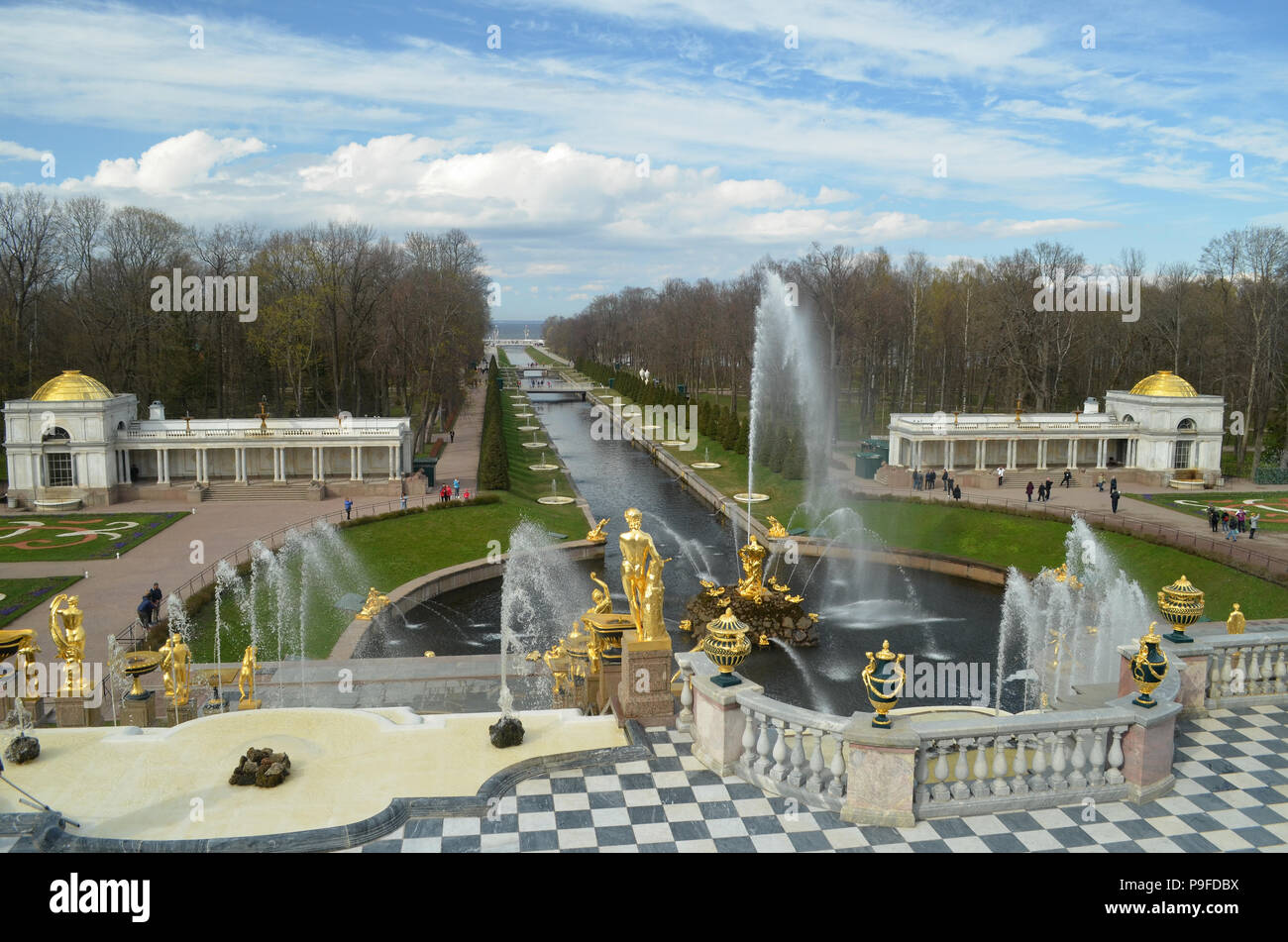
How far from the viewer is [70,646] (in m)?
16.8

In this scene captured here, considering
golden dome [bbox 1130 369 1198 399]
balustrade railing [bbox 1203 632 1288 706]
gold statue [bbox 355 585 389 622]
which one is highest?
golden dome [bbox 1130 369 1198 399]

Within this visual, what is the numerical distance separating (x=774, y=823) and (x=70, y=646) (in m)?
12.0

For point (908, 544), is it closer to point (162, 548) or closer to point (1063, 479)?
point (1063, 479)

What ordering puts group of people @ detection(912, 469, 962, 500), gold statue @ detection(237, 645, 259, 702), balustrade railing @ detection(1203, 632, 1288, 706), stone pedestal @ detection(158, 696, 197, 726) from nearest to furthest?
balustrade railing @ detection(1203, 632, 1288, 706), stone pedestal @ detection(158, 696, 197, 726), gold statue @ detection(237, 645, 259, 702), group of people @ detection(912, 469, 962, 500)

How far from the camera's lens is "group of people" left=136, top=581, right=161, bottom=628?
2827 centimetres

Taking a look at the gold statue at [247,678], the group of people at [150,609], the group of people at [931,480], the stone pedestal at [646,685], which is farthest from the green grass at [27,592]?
the group of people at [931,480]

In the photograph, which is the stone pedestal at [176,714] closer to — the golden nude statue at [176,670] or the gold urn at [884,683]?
the golden nude statue at [176,670]

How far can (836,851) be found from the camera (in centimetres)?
1072

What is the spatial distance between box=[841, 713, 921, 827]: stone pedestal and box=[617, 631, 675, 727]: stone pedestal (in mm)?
3874

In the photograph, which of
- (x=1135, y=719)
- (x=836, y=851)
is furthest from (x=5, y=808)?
(x=1135, y=719)

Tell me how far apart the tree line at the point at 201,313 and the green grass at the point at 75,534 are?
1648 centimetres

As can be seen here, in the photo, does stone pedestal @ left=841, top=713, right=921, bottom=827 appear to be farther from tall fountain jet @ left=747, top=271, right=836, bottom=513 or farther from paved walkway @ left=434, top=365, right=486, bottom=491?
tall fountain jet @ left=747, top=271, right=836, bottom=513

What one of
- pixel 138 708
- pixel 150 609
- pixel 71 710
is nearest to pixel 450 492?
pixel 150 609

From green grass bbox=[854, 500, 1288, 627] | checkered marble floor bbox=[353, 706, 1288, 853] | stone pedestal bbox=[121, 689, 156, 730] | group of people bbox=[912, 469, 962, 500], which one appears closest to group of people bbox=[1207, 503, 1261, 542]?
green grass bbox=[854, 500, 1288, 627]
